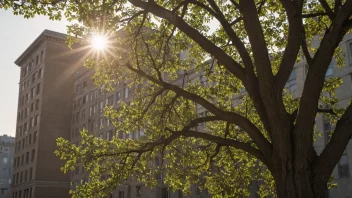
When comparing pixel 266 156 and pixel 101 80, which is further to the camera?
pixel 101 80

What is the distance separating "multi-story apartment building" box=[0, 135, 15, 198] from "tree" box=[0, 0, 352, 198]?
11407 cm

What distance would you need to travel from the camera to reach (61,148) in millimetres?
12547

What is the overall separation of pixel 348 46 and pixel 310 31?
65.3ft

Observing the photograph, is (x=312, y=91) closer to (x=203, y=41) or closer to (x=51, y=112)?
(x=203, y=41)

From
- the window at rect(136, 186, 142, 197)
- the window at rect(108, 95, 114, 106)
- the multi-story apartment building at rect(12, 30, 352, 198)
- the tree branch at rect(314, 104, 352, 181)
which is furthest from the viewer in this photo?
the multi-story apartment building at rect(12, 30, 352, 198)

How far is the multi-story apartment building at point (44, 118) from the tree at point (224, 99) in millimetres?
64091

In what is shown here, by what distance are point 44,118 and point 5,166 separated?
5197 cm

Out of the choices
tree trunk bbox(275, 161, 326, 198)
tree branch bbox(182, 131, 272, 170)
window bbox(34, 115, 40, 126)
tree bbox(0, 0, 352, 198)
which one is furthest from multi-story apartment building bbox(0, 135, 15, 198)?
tree trunk bbox(275, 161, 326, 198)

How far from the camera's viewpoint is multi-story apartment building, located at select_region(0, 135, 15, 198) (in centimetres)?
11719

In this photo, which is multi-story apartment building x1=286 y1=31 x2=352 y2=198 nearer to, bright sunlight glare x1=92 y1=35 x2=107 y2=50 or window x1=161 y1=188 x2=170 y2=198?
bright sunlight glare x1=92 y1=35 x2=107 y2=50

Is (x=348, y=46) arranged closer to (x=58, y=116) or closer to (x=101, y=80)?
(x=101, y=80)

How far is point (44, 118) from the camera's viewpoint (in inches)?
3034

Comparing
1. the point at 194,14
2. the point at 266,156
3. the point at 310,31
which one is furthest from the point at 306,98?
the point at 194,14

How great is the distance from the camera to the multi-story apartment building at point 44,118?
7469cm
